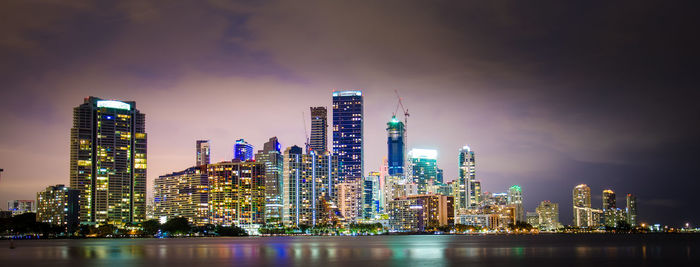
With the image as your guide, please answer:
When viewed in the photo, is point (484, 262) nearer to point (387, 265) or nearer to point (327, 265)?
point (387, 265)

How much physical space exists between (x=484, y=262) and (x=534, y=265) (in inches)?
296

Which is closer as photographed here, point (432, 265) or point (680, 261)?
point (432, 265)

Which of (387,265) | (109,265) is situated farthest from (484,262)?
(109,265)

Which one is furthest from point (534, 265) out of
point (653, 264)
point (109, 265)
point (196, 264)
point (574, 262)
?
point (109, 265)

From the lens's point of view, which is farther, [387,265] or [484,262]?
[484,262]

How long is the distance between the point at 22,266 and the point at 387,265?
41.4 metres

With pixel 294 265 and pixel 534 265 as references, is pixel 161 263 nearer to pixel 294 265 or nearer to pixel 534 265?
pixel 294 265

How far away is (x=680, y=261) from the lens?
84500mm

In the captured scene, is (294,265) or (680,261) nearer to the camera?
(294,265)

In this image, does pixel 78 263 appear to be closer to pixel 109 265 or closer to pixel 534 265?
pixel 109 265

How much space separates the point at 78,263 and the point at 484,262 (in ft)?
163

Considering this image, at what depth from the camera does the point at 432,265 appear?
259ft

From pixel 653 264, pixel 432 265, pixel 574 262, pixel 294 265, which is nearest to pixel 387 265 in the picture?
pixel 432 265

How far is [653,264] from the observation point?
3155 inches
